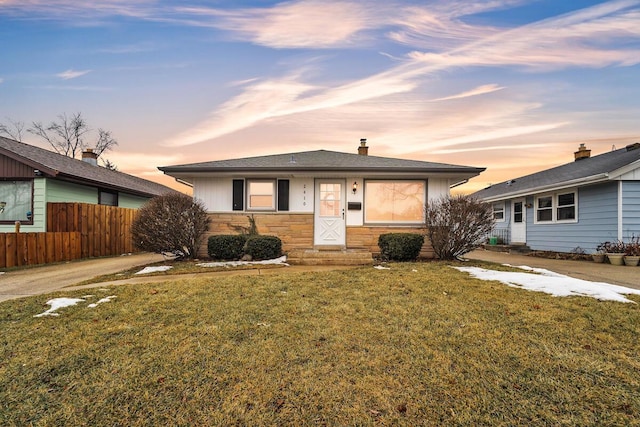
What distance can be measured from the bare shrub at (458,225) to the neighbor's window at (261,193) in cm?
527

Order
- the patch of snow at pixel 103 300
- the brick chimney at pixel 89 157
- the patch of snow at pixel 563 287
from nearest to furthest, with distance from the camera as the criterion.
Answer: the patch of snow at pixel 103 300 → the patch of snow at pixel 563 287 → the brick chimney at pixel 89 157

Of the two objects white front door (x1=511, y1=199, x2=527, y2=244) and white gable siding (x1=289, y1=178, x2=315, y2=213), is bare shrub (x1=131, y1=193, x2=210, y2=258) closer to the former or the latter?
white gable siding (x1=289, y1=178, x2=315, y2=213)

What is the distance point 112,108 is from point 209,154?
4450mm

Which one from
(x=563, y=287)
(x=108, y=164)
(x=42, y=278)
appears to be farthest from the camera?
(x=108, y=164)

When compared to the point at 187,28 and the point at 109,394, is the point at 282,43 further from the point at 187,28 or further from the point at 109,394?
the point at 109,394

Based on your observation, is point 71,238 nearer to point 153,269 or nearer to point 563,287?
point 153,269

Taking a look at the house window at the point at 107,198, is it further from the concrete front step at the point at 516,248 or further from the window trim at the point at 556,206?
the window trim at the point at 556,206

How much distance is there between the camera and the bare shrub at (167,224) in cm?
837

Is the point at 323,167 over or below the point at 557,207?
over

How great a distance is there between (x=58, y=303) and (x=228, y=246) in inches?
186

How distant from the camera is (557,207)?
1262 centimetres

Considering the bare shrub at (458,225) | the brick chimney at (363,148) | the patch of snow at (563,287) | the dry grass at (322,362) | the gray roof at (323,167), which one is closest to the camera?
the dry grass at (322,362)

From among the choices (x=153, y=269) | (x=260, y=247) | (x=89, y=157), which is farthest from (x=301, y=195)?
(x=89, y=157)

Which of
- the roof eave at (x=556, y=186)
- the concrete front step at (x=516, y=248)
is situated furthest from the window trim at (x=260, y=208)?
the concrete front step at (x=516, y=248)
